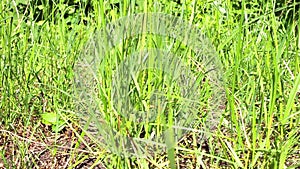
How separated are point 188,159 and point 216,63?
0.31 metres

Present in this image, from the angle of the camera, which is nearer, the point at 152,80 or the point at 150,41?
the point at 150,41

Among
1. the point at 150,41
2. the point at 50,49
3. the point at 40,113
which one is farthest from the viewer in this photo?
the point at 50,49

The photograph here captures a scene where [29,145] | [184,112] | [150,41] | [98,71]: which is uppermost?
[150,41]

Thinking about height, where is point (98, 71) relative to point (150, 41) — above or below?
below

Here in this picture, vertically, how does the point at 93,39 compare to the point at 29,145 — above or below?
above

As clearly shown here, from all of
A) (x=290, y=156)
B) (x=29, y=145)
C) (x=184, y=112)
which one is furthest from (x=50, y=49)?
(x=290, y=156)

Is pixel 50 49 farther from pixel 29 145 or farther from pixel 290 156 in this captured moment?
pixel 290 156

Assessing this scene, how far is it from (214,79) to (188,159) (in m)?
0.27

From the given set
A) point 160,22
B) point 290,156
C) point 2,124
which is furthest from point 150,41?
point 2,124

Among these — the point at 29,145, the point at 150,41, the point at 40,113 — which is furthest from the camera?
the point at 40,113

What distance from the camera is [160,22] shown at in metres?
1.38

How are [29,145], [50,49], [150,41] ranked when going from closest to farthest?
[150,41], [29,145], [50,49]

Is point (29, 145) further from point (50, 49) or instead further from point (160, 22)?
point (160, 22)

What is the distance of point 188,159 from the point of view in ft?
4.30
